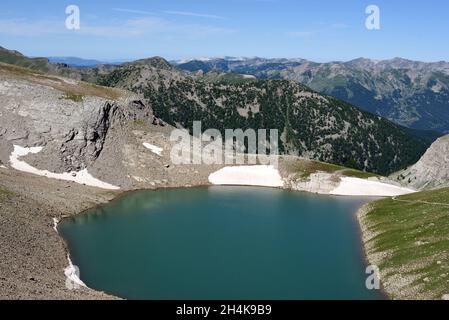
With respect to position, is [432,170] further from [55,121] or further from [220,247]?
[55,121]

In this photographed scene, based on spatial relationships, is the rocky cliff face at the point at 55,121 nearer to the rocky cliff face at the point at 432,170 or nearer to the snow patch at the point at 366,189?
the snow patch at the point at 366,189

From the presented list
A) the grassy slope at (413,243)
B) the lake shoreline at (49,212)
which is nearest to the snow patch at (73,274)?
the lake shoreline at (49,212)

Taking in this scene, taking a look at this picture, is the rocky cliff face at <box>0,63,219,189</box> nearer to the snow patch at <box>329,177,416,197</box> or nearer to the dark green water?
the dark green water

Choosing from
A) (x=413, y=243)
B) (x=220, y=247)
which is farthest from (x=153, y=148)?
(x=413, y=243)

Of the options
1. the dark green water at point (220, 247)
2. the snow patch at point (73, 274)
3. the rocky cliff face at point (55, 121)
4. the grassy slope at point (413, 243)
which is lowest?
the dark green water at point (220, 247)

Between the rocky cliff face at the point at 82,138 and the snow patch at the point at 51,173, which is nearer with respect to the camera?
the snow patch at the point at 51,173
